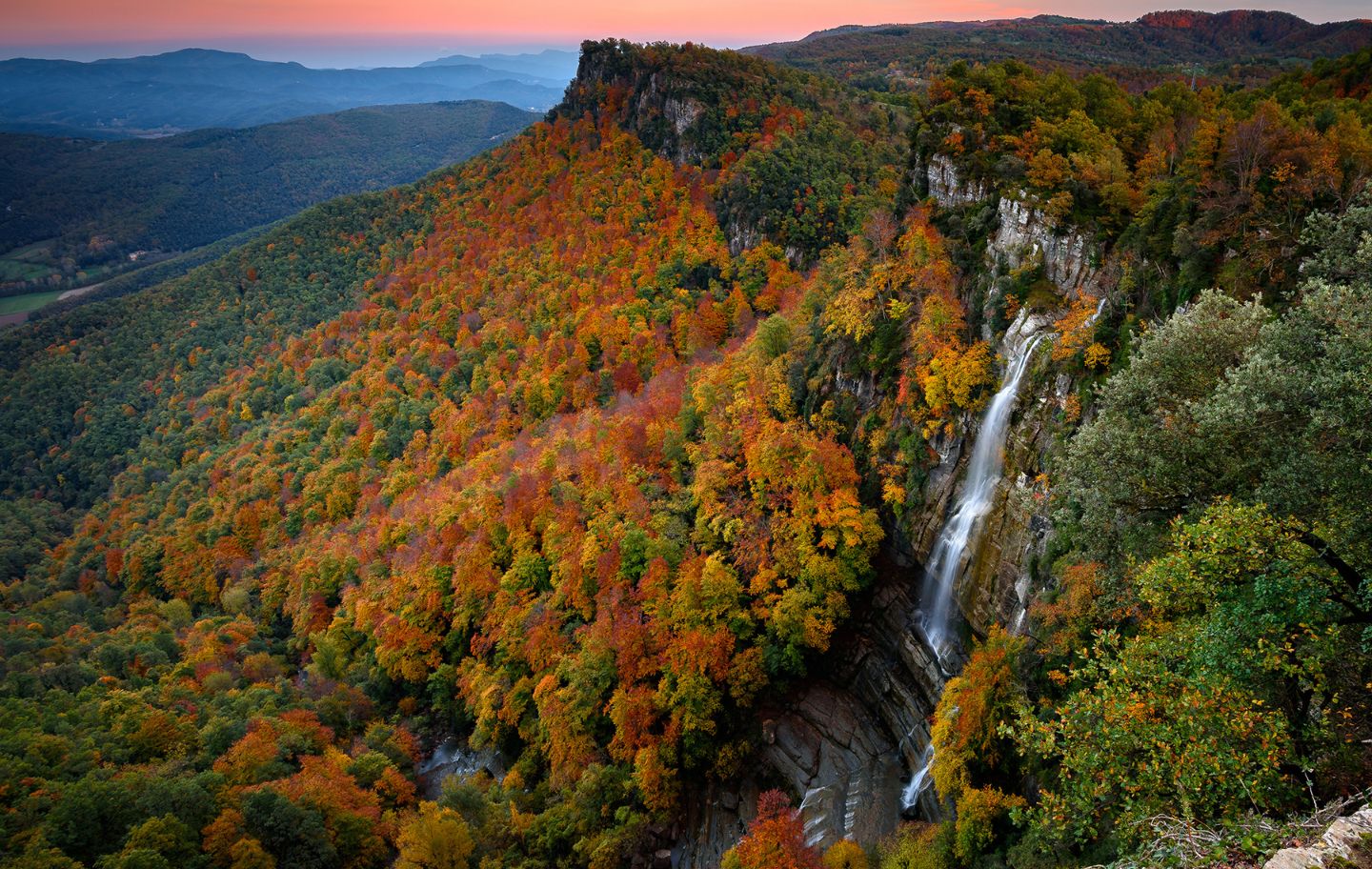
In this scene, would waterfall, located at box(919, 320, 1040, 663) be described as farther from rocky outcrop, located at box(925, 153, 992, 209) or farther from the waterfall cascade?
rocky outcrop, located at box(925, 153, 992, 209)

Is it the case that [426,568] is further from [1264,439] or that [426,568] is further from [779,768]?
[1264,439]

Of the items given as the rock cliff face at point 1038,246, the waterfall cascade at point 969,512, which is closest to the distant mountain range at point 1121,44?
the rock cliff face at point 1038,246

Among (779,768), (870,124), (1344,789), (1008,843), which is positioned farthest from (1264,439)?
(870,124)

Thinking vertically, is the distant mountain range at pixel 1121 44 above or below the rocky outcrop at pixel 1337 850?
above

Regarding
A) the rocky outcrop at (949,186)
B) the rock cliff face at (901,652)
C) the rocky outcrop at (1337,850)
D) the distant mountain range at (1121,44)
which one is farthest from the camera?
the distant mountain range at (1121,44)

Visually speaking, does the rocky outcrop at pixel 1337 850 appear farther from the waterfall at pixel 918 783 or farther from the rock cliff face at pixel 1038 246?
the rock cliff face at pixel 1038 246

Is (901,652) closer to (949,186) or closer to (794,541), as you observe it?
(794,541)

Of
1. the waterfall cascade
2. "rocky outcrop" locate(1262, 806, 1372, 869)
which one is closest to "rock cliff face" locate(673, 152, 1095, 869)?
the waterfall cascade
